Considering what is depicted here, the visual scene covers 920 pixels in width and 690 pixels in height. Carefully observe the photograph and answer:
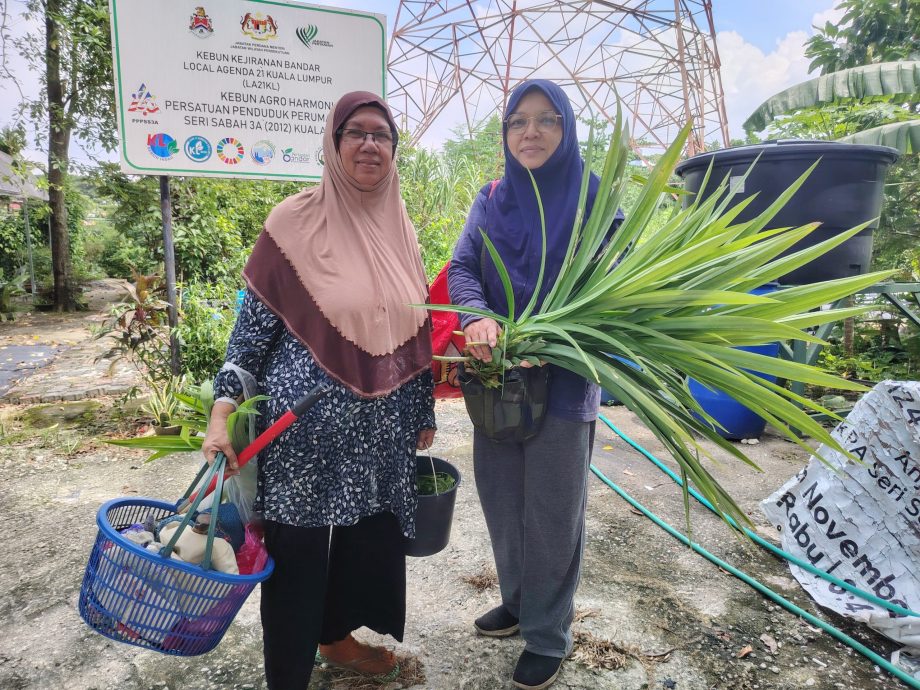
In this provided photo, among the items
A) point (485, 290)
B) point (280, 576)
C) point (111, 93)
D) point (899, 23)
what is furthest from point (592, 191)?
point (899, 23)

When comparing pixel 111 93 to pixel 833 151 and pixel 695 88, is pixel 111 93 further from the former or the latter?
pixel 695 88

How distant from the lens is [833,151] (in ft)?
11.3

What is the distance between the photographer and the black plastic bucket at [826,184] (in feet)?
11.3

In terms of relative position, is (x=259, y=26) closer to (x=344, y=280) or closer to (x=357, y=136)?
(x=357, y=136)

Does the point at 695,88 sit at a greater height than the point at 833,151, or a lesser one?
greater

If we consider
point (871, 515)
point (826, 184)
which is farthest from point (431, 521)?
point (826, 184)

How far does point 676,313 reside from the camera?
1362mm

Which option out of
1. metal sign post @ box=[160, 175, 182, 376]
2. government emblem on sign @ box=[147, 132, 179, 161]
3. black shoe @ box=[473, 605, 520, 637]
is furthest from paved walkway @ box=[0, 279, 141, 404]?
black shoe @ box=[473, 605, 520, 637]

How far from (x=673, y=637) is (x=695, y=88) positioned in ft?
40.8

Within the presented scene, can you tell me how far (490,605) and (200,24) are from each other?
10.8 feet

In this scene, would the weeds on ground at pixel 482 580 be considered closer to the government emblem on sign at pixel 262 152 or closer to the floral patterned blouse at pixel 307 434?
the floral patterned blouse at pixel 307 434

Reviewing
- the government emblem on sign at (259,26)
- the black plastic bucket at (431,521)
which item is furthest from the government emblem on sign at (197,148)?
the black plastic bucket at (431,521)

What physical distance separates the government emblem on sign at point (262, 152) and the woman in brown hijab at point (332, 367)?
2073mm

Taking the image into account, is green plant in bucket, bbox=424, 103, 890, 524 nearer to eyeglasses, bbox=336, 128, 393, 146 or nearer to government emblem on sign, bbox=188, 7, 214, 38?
eyeglasses, bbox=336, 128, 393, 146
